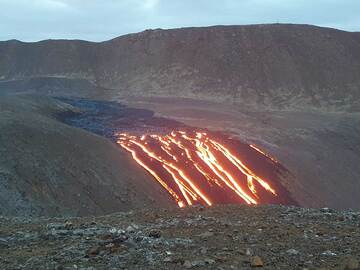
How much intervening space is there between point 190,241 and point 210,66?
46.2 meters

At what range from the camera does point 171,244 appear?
674 centimetres

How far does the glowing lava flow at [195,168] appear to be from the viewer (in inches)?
837

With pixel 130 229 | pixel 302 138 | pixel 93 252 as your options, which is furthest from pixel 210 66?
pixel 93 252

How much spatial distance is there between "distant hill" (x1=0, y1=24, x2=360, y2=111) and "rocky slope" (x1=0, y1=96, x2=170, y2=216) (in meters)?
24.9

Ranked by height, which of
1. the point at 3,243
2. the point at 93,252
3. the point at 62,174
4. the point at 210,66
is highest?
the point at 210,66

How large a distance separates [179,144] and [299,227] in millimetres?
19637

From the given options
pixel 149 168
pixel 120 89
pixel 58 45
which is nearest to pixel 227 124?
pixel 149 168

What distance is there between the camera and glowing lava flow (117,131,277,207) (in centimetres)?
2127

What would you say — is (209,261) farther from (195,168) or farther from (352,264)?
(195,168)

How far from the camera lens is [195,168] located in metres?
23.7

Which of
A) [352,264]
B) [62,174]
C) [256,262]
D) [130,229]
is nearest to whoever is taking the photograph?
[352,264]

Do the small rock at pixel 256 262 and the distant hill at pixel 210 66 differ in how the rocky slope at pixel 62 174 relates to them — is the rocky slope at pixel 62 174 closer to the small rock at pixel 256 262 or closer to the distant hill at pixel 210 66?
the small rock at pixel 256 262

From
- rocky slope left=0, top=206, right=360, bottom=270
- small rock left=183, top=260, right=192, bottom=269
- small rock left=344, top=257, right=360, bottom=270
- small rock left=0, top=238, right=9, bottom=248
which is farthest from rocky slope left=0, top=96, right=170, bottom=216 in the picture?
small rock left=344, top=257, right=360, bottom=270

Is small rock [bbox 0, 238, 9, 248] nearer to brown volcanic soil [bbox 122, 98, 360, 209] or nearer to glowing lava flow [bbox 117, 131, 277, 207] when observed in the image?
glowing lava flow [bbox 117, 131, 277, 207]
